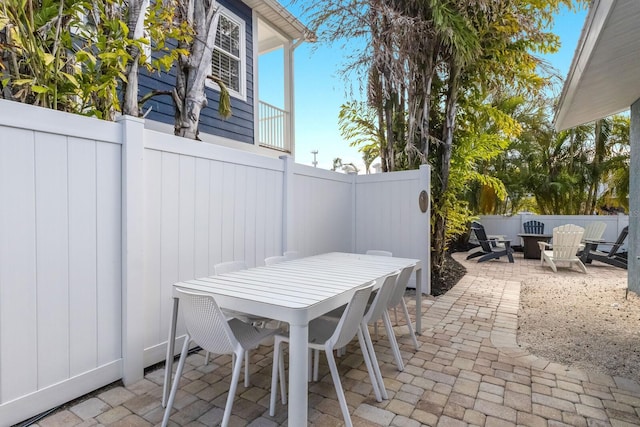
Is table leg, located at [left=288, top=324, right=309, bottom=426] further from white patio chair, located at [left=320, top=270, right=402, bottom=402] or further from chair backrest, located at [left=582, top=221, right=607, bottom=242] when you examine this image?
chair backrest, located at [left=582, top=221, right=607, bottom=242]

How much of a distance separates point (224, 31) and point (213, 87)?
131cm

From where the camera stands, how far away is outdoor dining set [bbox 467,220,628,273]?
7.21 m

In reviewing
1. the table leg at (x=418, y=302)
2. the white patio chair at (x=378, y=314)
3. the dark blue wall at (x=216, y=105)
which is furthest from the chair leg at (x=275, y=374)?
the dark blue wall at (x=216, y=105)

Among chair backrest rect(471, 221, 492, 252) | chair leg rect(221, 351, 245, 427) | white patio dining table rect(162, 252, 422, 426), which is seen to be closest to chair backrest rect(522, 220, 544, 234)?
chair backrest rect(471, 221, 492, 252)

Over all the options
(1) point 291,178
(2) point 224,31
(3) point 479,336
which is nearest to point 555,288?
(3) point 479,336

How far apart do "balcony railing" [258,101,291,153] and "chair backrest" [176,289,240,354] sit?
5.86 meters

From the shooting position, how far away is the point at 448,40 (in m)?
4.87

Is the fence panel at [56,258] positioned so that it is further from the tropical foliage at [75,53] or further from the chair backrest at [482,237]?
the chair backrest at [482,237]

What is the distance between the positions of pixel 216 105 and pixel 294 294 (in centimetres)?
501

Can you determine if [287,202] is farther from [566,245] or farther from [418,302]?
[566,245]

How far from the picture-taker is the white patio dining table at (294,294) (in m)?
1.77

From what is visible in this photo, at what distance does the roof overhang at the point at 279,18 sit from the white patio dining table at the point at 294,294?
470cm

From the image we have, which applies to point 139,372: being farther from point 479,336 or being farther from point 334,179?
point 334,179

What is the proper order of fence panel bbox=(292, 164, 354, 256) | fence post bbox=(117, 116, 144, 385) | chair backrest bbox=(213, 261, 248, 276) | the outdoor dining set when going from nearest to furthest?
fence post bbox=(117, 116, 144, 385), chair backrest bbox=(213, 261, 248, 276), fence panel bbox=(292, 164, 354, 256), the outdoor dining set
